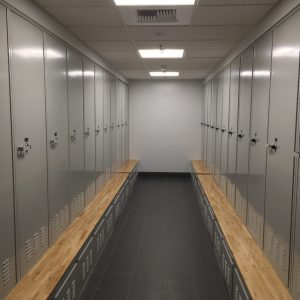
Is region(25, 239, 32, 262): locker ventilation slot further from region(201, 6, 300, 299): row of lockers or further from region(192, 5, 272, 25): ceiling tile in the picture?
region(192, 5, 272, 25): ceiling tile

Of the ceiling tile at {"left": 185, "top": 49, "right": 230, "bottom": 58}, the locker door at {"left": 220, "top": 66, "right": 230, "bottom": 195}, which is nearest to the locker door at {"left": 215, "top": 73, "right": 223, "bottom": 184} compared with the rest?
the locker door at {"left": 220, "top": 66, "right": 230, "bottom": 195}

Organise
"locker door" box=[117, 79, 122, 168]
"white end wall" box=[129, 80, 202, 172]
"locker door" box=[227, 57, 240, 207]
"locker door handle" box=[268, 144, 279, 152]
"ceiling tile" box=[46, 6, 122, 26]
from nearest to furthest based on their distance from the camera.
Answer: "locker door handle" box=[268, 144, 279, 152], "ceiling tile" box=[46, 6, 122, 26], "locker door" box=[227, 57, 240, 207], "locker door" box=[117, 79, 122, 168], "white end wall" box=[129, 80, 202, 172]

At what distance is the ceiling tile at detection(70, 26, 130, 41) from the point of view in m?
3.92

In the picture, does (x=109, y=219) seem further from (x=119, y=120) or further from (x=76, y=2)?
(x=119, y=120)

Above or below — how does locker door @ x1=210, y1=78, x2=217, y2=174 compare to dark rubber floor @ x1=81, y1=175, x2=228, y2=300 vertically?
above

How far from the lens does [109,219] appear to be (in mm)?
5086

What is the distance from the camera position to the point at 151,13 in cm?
336

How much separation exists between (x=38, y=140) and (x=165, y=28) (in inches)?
72.8

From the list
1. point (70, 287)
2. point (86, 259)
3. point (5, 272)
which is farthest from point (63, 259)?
point (5, 272)

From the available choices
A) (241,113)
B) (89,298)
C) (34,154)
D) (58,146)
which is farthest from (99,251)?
(241,113)

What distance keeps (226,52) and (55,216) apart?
11.2 ft

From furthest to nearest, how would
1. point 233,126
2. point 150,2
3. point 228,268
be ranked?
1. point 233,126
2. point 228,268
3. point 150,2

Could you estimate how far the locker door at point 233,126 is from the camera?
4750mm

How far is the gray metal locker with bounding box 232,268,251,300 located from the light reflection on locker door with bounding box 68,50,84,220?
2010 mm
